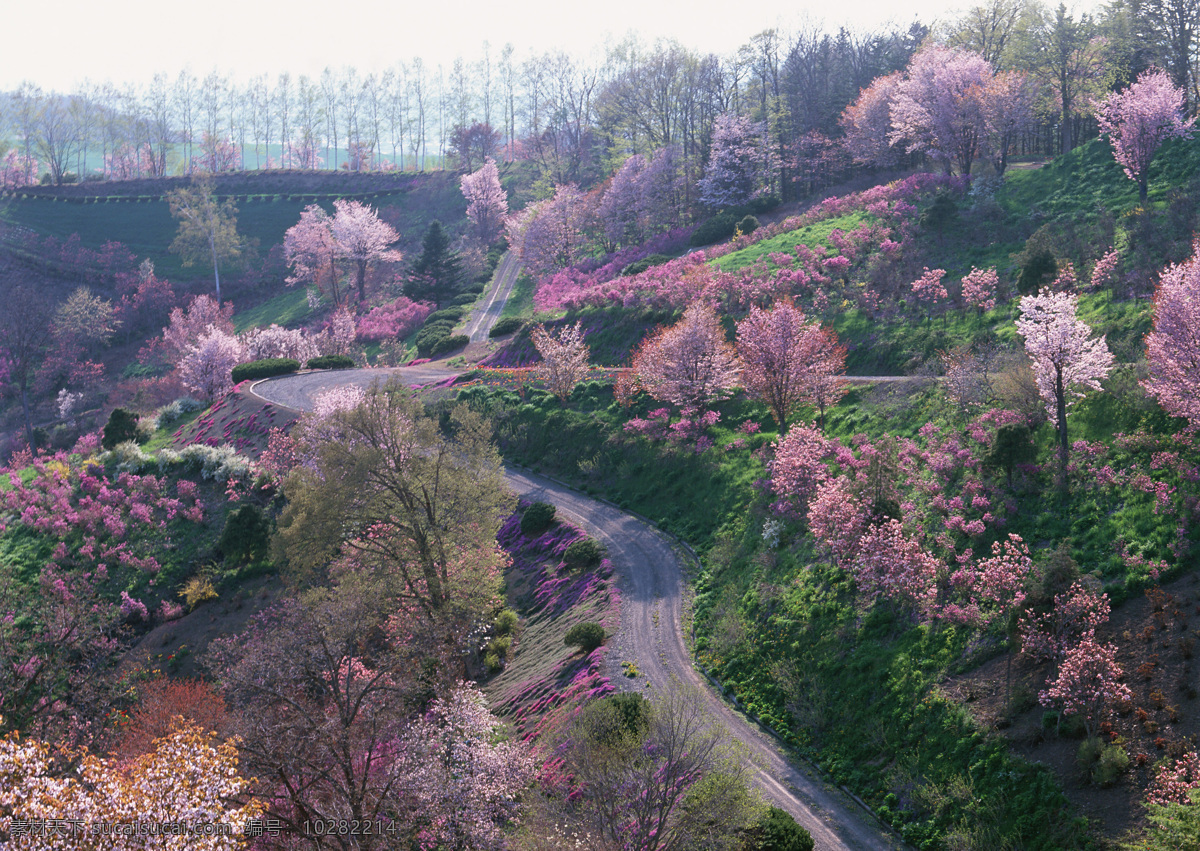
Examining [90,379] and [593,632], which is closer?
[593,632]

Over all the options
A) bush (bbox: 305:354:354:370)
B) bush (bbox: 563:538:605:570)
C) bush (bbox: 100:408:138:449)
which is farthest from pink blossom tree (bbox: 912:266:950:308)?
bush (bbox: 100:408:138:449)

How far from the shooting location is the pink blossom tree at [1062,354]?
80.4ft

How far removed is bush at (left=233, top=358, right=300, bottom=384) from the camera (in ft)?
195

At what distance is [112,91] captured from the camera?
138 m

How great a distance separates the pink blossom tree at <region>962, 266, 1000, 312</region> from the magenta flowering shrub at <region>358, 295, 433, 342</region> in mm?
52124

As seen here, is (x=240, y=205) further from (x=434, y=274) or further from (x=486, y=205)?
(x=434, y=274)

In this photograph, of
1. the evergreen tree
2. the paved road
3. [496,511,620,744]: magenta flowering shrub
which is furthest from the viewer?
the evergreen tree

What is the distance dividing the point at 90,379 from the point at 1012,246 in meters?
88.5

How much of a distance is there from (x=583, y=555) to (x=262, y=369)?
130ft

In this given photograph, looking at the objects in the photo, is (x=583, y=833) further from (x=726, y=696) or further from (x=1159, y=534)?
(x=1159, y=534)

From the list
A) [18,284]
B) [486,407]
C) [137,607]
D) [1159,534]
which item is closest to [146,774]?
[1159,534]

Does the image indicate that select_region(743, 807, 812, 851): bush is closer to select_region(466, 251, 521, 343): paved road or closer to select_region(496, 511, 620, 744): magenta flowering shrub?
select_region(496, 511, 620, 744): magenta flowering shrub

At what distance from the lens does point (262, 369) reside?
59.6 metres

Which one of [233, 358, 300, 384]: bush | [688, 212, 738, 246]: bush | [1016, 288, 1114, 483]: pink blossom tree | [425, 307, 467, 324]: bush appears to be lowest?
[233, 358, 300, 384]: bush
